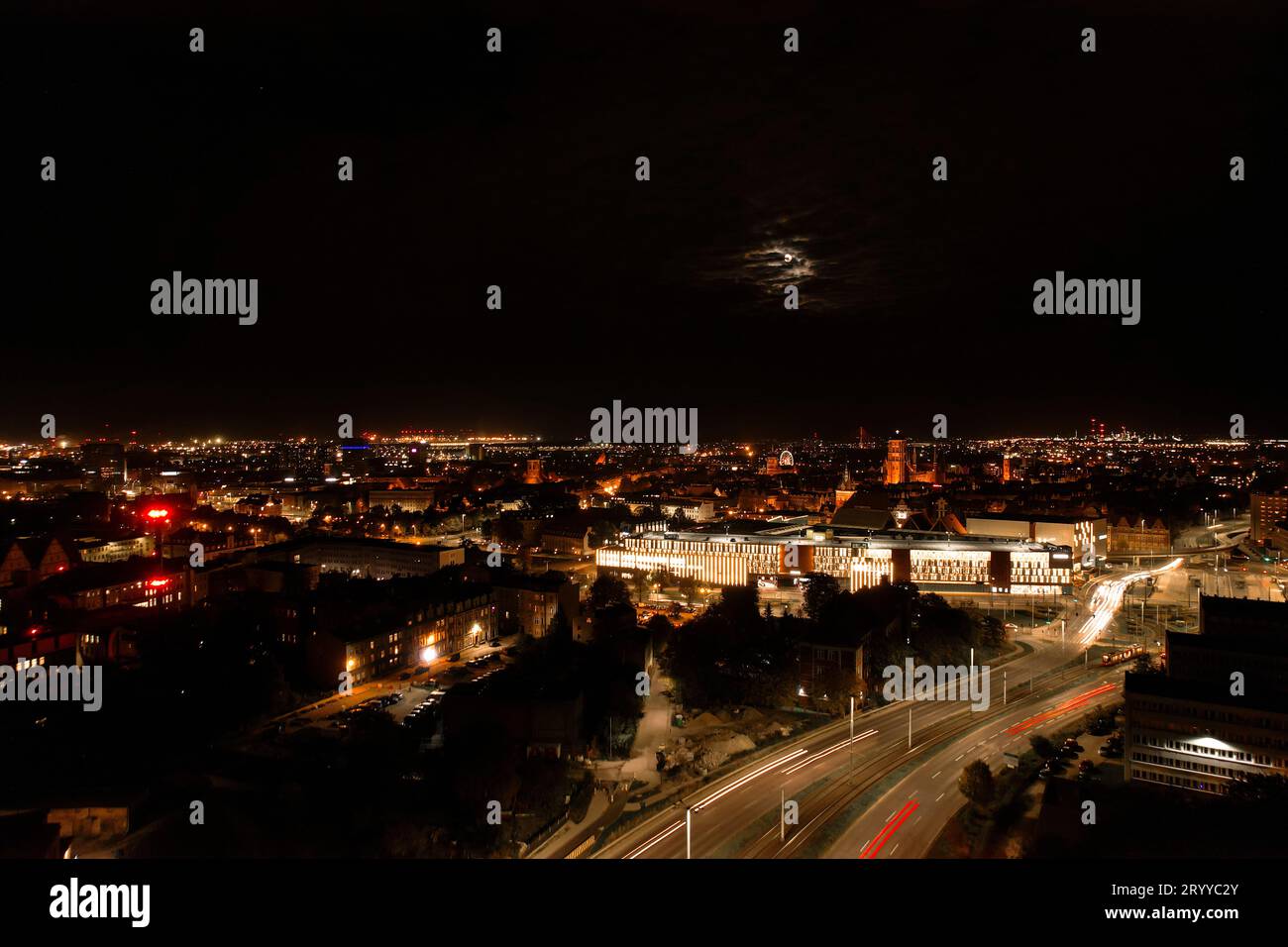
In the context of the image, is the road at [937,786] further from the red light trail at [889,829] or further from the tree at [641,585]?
the tree at [641,585]

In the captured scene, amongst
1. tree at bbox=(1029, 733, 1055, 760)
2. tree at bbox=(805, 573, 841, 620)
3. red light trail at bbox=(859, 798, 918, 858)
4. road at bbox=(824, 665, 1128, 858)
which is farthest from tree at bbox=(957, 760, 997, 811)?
tree at bbox=(805, 573, 841, 620)

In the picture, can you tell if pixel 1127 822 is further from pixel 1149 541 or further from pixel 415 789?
pixel 1149 541

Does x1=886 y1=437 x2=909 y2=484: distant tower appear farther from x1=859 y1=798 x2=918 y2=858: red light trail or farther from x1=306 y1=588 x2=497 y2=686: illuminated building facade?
x1=859 y1=798 x2=918 y2=858: red light trail

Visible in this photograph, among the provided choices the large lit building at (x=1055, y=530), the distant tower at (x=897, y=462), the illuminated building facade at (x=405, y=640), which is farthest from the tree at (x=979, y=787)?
the distant tower at (x=897, y=462)
